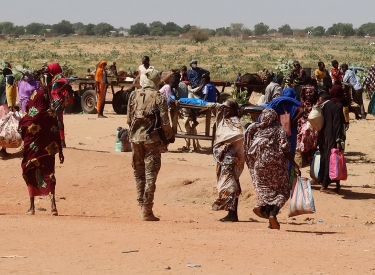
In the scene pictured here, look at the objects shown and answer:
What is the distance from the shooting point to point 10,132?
15.9 metres

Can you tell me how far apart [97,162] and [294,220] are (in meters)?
5.10

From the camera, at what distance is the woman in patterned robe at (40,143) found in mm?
11203

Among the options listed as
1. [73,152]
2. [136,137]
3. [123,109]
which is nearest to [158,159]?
[136,137]

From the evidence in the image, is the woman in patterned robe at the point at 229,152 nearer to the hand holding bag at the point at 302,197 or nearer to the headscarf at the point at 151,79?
the headscarf at the point at 151,79

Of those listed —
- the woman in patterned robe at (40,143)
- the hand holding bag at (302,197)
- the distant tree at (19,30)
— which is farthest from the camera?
the distant tree at (19,30)

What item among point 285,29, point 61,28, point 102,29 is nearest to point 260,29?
point 285,29

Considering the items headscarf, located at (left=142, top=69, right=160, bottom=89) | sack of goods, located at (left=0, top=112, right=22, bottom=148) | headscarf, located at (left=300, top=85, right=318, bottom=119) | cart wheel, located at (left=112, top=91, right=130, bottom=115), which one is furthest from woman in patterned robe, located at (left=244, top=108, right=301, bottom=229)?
cart wheel, located at (left=112, top=91, right=130, bottom=115)

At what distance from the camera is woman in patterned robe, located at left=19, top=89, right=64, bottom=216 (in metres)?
11.2

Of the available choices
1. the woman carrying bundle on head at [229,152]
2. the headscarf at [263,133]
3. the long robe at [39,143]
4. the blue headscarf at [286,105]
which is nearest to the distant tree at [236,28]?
the blue headscarf at [286,105]

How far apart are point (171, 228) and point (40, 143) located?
7.84 feet

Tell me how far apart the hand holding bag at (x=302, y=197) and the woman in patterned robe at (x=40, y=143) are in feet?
10.5

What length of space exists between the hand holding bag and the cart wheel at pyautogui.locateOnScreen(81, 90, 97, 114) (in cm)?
1586

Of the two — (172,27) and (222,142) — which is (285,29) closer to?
(172,27)

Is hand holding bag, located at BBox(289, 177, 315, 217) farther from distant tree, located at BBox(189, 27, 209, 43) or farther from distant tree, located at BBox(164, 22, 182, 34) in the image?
distant tree, located at BBox(164, 22, 182, 34)
